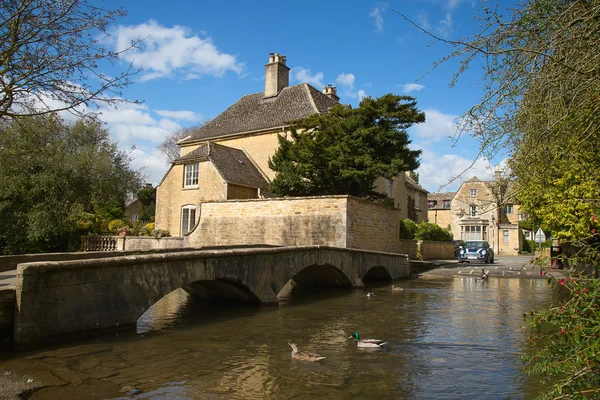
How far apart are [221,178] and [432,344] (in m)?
19.9

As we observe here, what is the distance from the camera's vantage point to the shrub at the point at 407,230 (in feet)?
102

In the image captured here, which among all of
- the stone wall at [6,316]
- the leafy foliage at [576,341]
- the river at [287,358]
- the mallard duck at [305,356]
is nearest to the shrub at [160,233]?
the river at [287,358]

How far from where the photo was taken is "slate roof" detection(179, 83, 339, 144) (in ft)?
103

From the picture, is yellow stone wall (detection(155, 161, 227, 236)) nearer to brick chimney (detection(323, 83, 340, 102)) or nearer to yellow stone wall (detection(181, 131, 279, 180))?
yellow stone wall (detection(181, 131, 279, 180))

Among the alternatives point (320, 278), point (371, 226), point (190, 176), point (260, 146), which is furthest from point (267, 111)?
point (320, 278)

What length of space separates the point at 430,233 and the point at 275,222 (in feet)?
52.8

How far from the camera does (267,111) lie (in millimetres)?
33531

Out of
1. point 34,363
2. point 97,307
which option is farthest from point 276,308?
point 34,363

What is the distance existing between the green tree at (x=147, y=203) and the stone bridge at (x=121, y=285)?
36468mm

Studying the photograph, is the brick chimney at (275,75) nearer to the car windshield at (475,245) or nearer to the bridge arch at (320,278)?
the car windshield at (475,245)

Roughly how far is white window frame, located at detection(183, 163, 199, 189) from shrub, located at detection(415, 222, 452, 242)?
1550cm

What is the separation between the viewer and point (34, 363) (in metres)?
6.24

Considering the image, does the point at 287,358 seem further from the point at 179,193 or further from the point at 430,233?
the point at 430,233

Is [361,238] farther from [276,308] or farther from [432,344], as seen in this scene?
[432,344]
